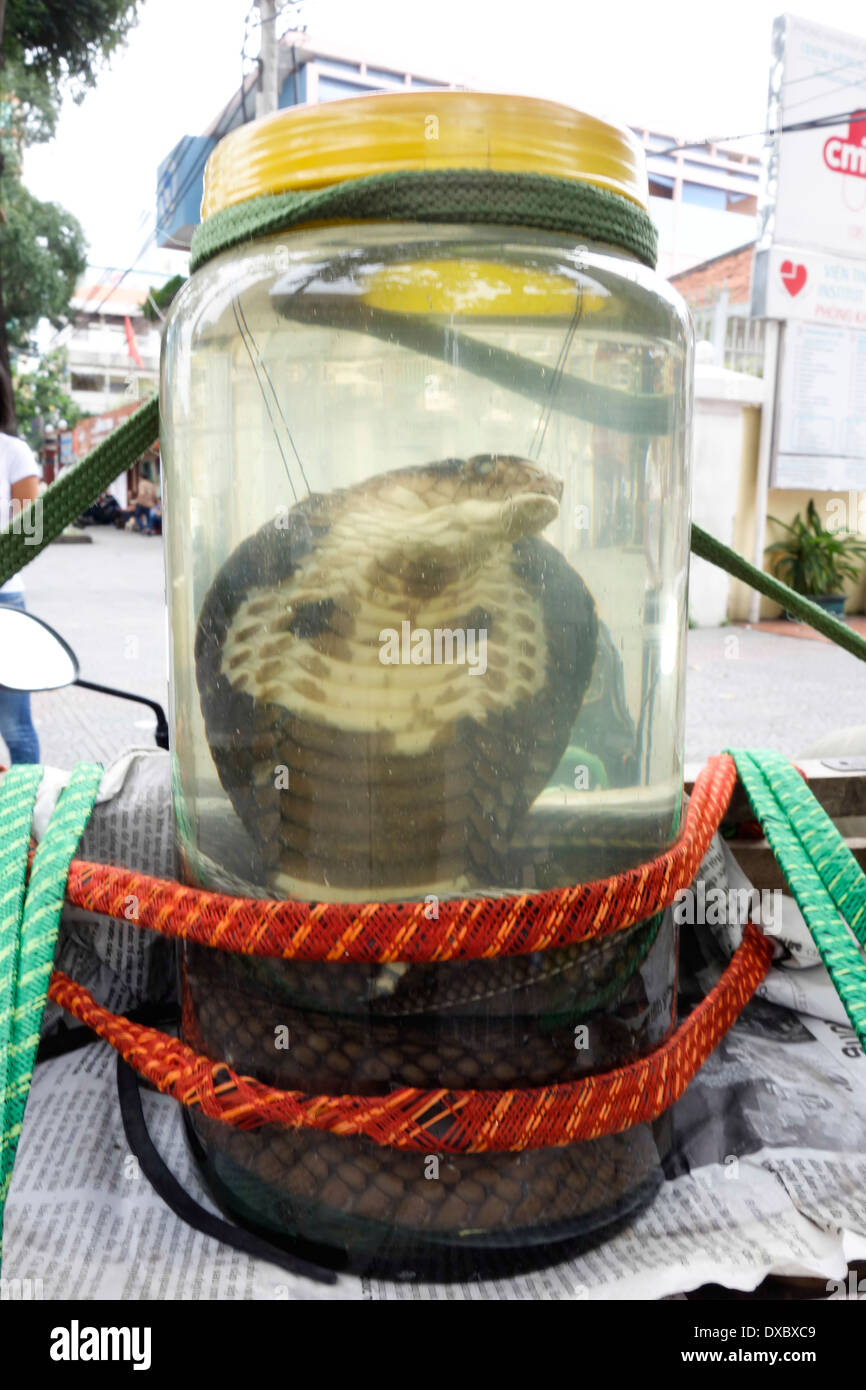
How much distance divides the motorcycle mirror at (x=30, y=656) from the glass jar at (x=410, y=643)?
27cm

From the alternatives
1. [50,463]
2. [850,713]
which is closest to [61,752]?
[850,713]

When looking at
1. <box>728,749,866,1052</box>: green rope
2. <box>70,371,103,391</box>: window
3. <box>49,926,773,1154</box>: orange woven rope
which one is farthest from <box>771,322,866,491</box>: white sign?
<box>70,371,103,391</box>: window

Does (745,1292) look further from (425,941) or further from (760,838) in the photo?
(760,838)

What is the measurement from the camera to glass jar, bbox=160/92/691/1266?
0.60 metres

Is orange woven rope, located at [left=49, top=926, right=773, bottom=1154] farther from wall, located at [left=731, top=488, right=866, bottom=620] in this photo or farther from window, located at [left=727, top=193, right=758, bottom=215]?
window, located at [left=727, top=193, right=758, bottom=215]

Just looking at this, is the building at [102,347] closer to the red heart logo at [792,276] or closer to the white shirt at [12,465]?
the red heart logo at [792,276]

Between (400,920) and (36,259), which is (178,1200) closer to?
(400,920)

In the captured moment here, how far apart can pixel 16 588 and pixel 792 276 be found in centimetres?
621

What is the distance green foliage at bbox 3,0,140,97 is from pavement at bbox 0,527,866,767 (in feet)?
12.7

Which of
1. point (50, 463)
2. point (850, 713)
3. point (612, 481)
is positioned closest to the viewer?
point (612, 481)

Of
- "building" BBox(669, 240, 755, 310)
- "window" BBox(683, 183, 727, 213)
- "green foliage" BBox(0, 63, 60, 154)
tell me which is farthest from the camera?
"window" BBox(683, 183, 727, 213)

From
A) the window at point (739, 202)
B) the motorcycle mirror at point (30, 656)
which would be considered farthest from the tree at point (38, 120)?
the window at point (739, 202)

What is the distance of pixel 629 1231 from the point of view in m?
0.67
